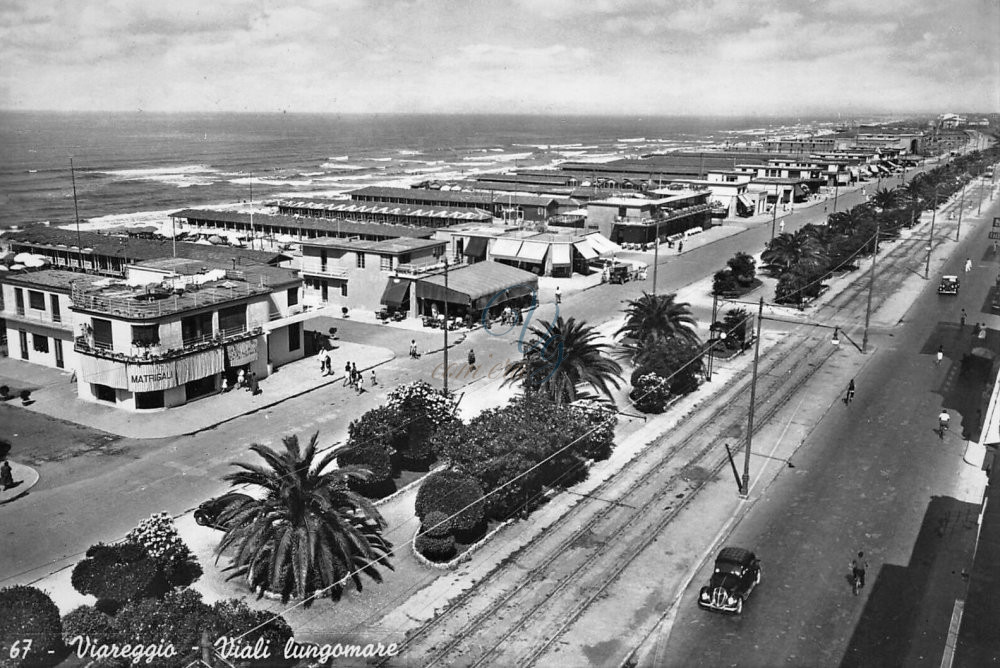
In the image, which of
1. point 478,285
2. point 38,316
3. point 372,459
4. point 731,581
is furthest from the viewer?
point 478,285

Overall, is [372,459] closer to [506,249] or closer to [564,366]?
[564,366]

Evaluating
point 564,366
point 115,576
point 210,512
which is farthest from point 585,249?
point 115,576

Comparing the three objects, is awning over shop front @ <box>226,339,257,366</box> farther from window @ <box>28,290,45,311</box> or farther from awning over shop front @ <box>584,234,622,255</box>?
awning over shop front @ <box>584,234,622,255</box>

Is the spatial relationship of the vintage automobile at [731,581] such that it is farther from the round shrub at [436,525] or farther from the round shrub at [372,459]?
the round shrub at [372,459]

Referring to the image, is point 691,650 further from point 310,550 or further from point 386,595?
point 310,550

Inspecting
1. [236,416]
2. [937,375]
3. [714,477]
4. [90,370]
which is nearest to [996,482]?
[714,477]
